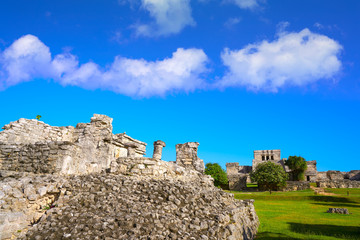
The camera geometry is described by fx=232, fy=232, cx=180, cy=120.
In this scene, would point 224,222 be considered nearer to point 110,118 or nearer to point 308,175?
point 110,118

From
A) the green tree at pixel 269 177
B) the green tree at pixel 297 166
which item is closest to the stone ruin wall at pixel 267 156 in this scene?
the green tree at pixel 297 166

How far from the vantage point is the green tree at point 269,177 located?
123 feet

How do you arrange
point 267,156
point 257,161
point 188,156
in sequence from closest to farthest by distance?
point 188,156 → point 257,161 → point 267,156

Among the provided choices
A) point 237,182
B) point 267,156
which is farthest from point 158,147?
point 267,156

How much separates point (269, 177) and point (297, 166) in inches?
952

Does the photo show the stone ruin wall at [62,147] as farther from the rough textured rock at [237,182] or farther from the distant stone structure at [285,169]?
the distant stone structure at [285,169]

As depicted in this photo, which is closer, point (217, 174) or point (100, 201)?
point (100, 201)

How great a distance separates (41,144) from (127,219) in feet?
18.7

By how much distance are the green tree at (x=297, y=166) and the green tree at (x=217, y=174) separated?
23788mm

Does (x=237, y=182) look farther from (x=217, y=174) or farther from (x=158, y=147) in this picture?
(x=158, y=147)

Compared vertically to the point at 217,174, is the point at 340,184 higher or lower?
lower

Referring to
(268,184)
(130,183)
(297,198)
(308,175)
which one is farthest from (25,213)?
(308,175)

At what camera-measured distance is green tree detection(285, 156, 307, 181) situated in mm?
56719

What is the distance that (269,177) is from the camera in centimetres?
3753
